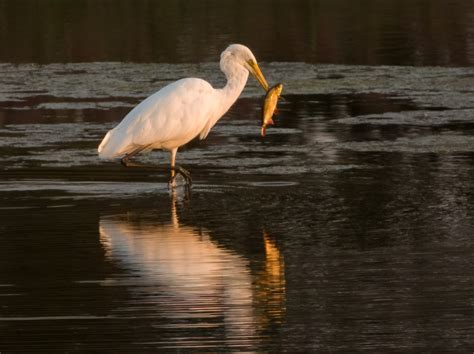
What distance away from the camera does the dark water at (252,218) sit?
27.7ft

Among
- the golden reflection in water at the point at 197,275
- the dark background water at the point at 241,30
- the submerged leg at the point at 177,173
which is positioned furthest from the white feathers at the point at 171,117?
the dark background water at the point at 241,30

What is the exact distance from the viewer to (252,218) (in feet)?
39.2

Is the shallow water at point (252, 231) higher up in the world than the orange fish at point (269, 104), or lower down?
lower down

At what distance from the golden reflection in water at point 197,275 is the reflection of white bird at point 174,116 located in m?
1.62

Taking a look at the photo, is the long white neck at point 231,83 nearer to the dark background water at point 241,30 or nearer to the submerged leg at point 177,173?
the submerged leg at point 177,173

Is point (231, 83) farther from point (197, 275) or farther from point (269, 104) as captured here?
point (197, 275)

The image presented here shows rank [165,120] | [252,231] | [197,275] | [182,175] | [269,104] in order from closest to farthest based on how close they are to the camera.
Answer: [197,275] → [252,231] → [182,175] → [165,120] → [269,104]

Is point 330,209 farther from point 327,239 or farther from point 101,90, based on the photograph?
point 101,90

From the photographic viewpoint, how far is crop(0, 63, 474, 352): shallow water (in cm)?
841

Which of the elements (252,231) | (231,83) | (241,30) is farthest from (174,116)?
(241,30)

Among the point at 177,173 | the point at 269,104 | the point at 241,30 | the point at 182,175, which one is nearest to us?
the point at 182,175

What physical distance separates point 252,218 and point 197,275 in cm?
220

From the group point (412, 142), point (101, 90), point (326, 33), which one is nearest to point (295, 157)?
point (412, 142)

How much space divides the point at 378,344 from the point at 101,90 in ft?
44.4
